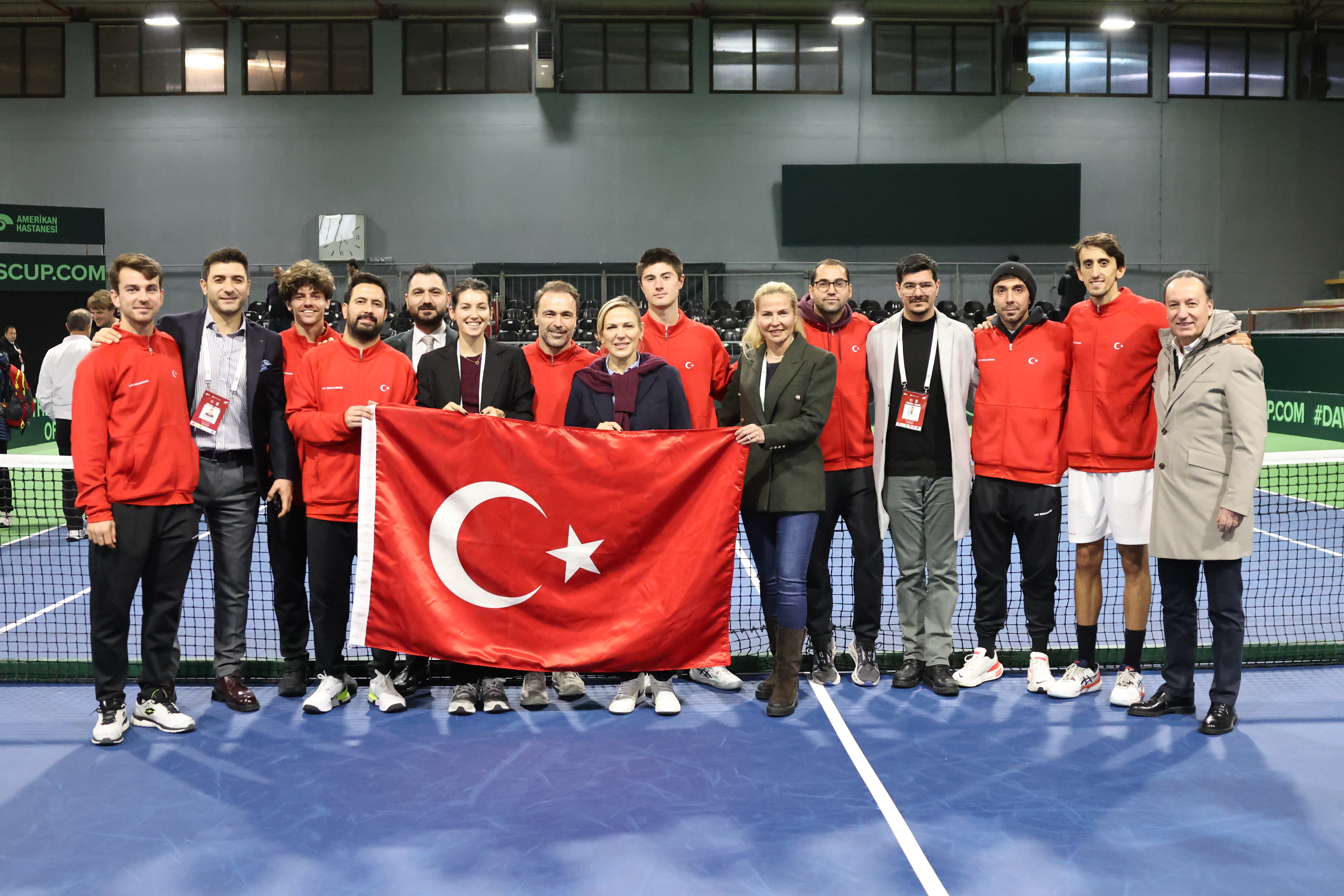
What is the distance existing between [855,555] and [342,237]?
1932 cm

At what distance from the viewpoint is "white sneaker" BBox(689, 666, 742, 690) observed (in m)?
5.56

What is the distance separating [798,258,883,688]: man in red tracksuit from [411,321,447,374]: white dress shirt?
6.87ft

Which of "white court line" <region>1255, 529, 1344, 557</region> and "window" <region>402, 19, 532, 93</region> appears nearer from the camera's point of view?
"white court line" <region>1255, 529, 1344, 557</region>

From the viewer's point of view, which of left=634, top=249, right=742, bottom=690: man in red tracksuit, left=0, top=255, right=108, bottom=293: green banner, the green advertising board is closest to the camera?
left=634, top=249, right=742, bottom=690: man in red tracksuit

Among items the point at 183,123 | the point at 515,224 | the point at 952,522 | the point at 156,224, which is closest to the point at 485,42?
the point at 515,224

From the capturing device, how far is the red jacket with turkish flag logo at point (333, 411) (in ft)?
16.8

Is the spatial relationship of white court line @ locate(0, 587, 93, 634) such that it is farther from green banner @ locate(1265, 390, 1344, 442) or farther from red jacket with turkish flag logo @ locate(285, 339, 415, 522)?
green banner @ locate(1265, 390, 1344, 442)

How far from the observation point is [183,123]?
22.5 meters

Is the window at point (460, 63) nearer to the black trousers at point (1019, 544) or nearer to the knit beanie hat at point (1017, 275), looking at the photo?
the knit beanie hat at point (1017, 275)

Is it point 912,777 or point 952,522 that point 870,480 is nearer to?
point 952,522

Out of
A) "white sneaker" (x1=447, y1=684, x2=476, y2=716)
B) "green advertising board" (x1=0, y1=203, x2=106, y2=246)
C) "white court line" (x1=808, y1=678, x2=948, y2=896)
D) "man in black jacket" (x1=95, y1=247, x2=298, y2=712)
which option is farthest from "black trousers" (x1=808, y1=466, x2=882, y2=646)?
"green advertising board" (x1=0, y1=203, x2=106, y2=246)

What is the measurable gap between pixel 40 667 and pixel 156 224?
1993cm

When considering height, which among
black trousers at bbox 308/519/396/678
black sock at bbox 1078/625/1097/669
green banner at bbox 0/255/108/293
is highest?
green banner at bbox 0/255/108/293

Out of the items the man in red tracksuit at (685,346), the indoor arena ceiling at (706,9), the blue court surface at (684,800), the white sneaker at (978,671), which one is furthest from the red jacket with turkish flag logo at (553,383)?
the indoor arena ceiling at (706,9)
